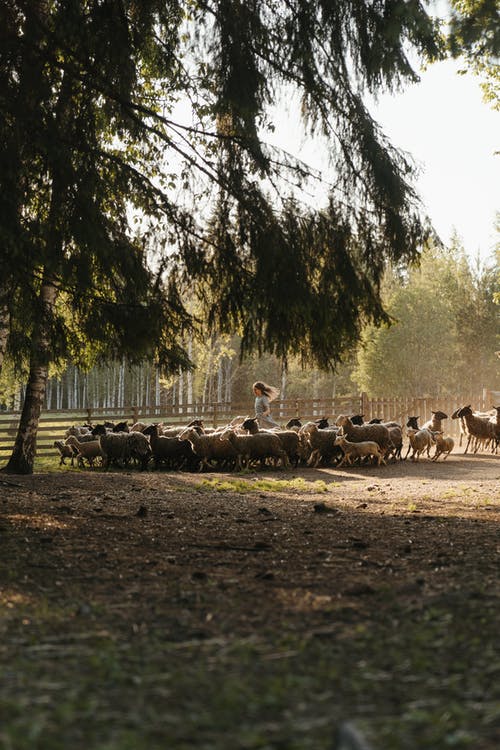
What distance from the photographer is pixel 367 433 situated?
54.7 feet

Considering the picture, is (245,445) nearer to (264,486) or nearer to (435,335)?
(264,486)

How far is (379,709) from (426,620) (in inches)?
44.5

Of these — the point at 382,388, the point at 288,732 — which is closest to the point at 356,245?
the point at 288,732

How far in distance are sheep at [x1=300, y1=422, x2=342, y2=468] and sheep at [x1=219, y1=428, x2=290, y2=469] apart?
3.74ft

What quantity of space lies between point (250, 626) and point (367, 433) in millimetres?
13506

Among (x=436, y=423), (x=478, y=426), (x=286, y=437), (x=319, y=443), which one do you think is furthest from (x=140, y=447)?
(x=478, y=426)

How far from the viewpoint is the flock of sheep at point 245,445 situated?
49.2ft

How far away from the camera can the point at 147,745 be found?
7.06ft

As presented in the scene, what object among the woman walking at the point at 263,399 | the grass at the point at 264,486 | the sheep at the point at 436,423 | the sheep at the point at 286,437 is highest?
the woman walking at the point at 263,399

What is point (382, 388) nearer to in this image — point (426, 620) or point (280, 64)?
point (280, 64)

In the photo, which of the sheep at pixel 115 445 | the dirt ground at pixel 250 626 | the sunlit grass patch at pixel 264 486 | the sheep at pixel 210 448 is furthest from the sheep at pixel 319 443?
the dirt ground at pixel 250 626

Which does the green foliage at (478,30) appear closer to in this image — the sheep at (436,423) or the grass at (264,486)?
the grass at (264,486)

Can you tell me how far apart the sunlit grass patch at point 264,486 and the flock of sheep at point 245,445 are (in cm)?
237

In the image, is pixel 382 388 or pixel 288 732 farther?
pixel 382 388
